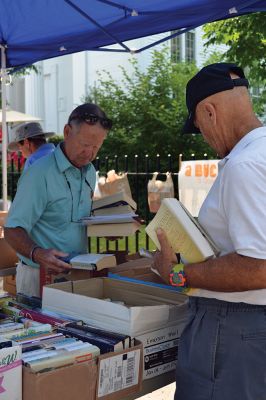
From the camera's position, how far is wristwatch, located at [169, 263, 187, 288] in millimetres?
1619

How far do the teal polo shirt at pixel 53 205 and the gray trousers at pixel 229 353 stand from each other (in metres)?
1.25

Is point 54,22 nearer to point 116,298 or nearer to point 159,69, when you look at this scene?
point 116,298

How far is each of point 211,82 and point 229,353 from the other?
0.85 metres

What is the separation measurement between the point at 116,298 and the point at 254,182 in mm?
1119

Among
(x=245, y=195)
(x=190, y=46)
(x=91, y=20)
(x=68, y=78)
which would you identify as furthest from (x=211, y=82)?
(x=190, y=46)

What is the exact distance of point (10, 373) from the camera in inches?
55.9

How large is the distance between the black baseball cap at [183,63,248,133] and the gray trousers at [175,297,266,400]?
0.66 meters

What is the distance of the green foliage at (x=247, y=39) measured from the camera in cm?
650

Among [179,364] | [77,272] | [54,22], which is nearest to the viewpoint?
[179,364]

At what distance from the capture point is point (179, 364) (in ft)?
5.69

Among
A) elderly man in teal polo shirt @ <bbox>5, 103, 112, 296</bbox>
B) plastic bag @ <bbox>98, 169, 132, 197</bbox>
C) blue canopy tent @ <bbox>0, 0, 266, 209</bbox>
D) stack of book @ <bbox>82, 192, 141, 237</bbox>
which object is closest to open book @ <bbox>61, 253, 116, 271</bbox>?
elderly man in teal polo shirt @ <bbox>5, 103, 112, 296</bbox>

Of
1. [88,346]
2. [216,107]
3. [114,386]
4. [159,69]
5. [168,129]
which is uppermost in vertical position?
[159,69]

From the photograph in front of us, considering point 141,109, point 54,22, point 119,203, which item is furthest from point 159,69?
point 119,203

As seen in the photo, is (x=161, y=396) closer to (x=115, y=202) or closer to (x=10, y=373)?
(x=115, y=202)
